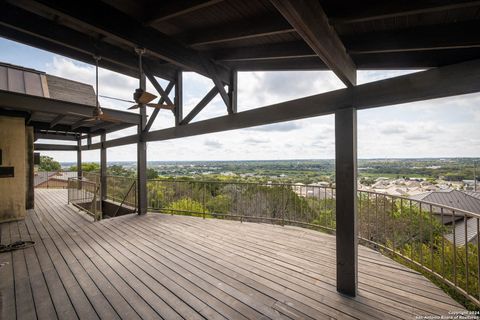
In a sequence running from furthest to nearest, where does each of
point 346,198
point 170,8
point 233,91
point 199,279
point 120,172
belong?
point 120,172
point 233,91
point 199,279
point 346,198
point 170,8

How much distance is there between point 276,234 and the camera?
4.23 m

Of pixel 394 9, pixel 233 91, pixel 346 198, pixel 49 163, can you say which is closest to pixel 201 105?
pixel 233 91

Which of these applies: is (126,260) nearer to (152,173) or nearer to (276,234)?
(276,234)

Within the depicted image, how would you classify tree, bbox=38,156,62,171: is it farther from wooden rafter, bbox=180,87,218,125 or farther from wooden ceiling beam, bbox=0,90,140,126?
wooden rafter, bbox=180,87,218,125

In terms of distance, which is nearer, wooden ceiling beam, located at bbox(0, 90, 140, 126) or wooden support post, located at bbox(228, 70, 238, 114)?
wooden support post, located at bbox(228, 70, 238, 114)

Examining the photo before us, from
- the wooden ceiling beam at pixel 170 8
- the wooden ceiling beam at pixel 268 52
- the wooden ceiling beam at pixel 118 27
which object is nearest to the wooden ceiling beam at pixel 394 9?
the wooden ceiling beam at pixel 268 52

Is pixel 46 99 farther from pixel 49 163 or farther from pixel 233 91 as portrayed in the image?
pixel 49 163

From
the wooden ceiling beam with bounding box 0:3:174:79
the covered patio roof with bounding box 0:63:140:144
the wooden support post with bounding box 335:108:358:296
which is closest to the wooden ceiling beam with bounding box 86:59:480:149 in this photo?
the wooden support post with bounding box 335:108:358:296

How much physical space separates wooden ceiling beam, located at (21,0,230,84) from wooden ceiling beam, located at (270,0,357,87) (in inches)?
84.3

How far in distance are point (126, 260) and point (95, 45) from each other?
11.8 feet

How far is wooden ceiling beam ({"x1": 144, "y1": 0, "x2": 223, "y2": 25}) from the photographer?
212cm

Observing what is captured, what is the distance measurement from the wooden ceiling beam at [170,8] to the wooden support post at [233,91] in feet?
5.50

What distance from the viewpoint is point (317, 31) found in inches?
61.5

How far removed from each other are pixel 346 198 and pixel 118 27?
10.9ft
